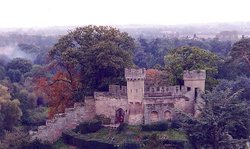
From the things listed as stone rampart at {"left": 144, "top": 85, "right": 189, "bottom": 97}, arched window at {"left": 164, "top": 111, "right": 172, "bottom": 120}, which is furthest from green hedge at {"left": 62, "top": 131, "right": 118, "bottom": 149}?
stone rampart at {"left": 144, "top": 85, "right": 189, "bottom": 97}

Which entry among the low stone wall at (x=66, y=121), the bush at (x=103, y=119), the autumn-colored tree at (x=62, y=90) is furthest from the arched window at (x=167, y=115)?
the autumn-colored tree at (x=62, y=90)

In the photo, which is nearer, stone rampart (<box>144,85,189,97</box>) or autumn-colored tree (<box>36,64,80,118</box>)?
stone rampart (<box>144,85,189,97</box>)

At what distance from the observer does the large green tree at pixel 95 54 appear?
49.3 meters

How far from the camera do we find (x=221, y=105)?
3731 cm

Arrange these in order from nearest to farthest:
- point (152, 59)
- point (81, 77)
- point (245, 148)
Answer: point (245, 148)
point (81, 77)
point (152, 59)

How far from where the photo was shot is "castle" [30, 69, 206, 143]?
45656mm

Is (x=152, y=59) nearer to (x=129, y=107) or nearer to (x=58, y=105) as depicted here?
(x=58, y=105)

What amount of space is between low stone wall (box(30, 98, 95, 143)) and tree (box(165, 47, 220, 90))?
33.7 ft

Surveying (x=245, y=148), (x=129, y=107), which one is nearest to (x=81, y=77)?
(x=129, y=107)

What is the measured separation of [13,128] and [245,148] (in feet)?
93.2

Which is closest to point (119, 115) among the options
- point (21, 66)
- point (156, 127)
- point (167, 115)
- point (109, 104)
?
point (109, 104)

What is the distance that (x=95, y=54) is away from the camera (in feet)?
163

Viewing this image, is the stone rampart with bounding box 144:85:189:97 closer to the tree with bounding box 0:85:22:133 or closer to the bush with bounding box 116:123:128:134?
the bush with bounding box 116:123:128:134

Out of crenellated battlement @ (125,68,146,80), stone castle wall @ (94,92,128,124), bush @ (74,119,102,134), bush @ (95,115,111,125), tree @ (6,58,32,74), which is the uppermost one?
crenellated battlement @ (125,68,146,80)
